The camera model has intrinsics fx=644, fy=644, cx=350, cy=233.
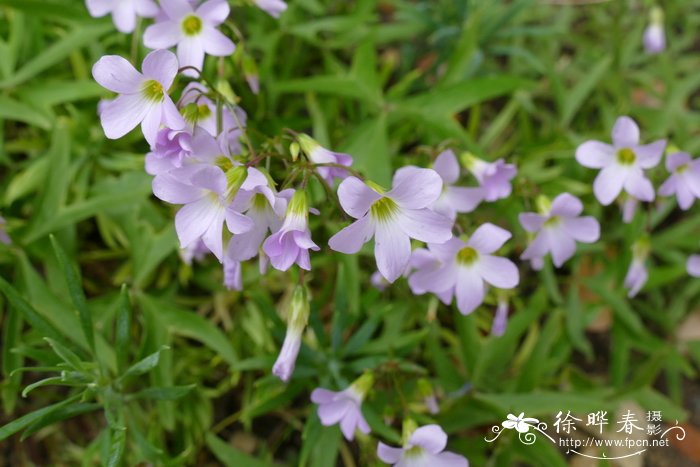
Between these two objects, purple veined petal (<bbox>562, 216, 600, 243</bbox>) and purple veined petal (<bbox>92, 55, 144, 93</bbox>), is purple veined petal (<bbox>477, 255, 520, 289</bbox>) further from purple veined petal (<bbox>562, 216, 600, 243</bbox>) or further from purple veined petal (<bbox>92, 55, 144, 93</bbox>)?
purple veined petal (<bbox>92, 55, 144, 93</bbox>)

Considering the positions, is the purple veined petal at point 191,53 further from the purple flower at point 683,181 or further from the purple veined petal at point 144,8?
the purple flower at point 683,181

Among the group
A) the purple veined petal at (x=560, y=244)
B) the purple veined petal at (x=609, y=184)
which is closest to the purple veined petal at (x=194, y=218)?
the purple veined petal at (x=560, y=244)

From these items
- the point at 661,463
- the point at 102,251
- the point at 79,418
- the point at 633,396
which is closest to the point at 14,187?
the point at 102,251

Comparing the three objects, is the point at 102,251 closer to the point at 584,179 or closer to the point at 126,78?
the point at 126,78

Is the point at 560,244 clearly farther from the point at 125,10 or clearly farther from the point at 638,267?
the point at 125,10

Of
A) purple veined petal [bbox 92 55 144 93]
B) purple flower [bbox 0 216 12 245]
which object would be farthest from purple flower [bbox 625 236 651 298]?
purple flower [bbox 0 216 12 245]

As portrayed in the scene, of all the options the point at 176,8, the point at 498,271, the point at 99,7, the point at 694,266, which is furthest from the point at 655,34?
the point at 99,7
